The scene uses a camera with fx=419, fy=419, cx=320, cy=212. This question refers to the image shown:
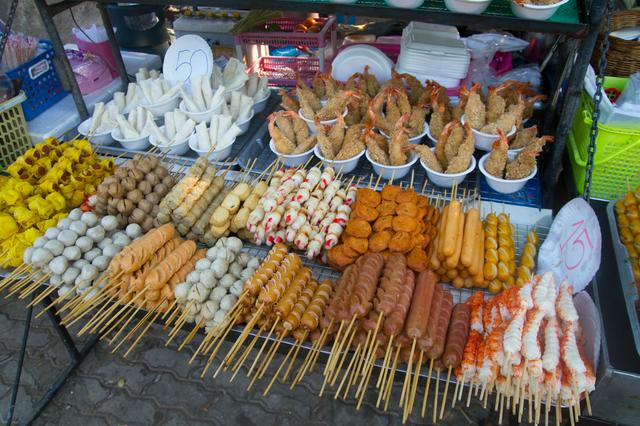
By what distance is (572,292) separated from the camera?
2.67m

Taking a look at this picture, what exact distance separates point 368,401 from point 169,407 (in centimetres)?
178

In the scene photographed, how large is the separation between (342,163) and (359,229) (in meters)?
0.90

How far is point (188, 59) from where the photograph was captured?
490 cm

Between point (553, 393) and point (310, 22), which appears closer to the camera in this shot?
point (553, 393)

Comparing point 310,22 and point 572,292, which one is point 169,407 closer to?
point 572,292

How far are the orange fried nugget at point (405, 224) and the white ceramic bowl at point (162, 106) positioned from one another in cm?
304

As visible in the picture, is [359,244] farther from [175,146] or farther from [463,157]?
[175,146]

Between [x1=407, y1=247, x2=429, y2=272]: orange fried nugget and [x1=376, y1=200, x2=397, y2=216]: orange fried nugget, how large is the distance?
0.34 m

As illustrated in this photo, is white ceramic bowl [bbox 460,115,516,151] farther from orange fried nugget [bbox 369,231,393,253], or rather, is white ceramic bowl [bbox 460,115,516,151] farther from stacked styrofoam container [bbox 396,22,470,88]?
orange fried nugget [bbox 369,231,393,253]

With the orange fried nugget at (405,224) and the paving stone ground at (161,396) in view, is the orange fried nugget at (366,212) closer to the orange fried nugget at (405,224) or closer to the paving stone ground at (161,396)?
the orange fried nugget at (405,224)

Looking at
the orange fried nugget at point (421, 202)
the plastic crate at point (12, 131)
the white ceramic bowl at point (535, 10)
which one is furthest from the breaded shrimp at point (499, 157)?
the plastic crate at point (12, 131)

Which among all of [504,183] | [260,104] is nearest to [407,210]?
[504,183]

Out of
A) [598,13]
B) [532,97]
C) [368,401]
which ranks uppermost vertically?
[598,13]

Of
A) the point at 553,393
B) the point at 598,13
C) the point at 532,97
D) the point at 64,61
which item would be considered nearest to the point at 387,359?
the point at 553,393
